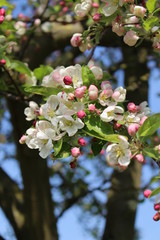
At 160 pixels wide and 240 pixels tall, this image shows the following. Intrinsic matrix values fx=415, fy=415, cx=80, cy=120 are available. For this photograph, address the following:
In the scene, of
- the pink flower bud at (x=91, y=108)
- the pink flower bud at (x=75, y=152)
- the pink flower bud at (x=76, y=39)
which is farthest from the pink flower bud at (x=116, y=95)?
the pink flower bud at (x=76, y=39)

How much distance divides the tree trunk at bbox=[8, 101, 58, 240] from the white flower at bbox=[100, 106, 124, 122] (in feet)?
5.29

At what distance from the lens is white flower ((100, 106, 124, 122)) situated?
1174 mm

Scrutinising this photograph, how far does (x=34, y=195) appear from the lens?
286 centimetres

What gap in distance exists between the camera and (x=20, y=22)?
96.3 inches

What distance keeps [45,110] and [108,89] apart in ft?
0.66

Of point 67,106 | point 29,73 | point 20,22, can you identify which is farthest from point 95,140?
point 20,22

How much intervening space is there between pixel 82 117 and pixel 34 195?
1.81 meters

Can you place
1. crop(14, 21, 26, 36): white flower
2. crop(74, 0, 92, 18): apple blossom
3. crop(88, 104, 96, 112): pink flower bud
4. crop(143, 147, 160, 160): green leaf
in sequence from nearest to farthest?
crop(143, 147, 160, 160): green leaf < crop(88, 104, 96, 112): pink flower bud < crop(74, 0, 92, 18): apple blossom < crop(14, 21, 26, 36): white flower

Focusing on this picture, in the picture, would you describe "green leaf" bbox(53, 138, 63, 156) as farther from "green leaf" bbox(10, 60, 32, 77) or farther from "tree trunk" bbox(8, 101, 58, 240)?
"tree trunk" bbox(8, 101, 58, 240)

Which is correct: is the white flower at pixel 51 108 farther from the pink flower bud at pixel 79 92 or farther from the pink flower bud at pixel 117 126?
the pink flower bud at pixel 117 126

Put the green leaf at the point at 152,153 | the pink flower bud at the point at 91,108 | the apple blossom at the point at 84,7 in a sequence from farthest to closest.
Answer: the apple blossom at the point at 84,7 → the pink flower bud at the point at 91,108 → the green leaf at the point at 152,153

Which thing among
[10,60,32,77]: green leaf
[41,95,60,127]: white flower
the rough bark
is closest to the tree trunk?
the rough bark

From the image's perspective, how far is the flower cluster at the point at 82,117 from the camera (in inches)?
44.7

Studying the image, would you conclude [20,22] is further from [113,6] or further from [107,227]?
[107,227]
